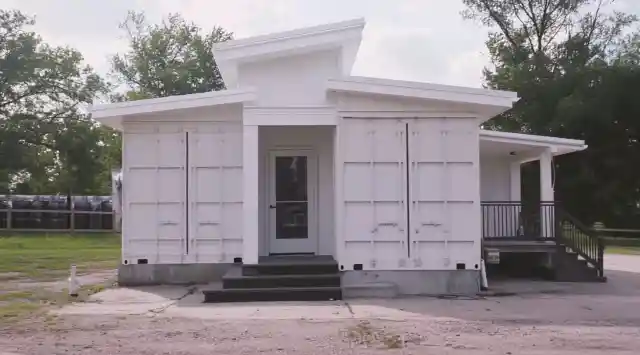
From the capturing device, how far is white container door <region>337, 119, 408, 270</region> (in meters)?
12.7

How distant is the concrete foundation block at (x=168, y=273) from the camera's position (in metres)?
13.8

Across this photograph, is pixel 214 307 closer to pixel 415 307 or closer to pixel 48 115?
pixel 415 307

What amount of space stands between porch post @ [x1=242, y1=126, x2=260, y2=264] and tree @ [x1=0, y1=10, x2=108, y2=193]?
26.7 meters

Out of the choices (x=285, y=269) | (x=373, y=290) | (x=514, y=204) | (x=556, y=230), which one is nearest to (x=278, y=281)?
(x=285, y=269)

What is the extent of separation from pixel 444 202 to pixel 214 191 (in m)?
4.30

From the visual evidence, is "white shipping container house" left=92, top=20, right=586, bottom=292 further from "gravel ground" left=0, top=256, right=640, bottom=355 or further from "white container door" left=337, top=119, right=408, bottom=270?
"gravel ground" left=0, top=256, right=640, bottom=355

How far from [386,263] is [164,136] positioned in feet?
15.7

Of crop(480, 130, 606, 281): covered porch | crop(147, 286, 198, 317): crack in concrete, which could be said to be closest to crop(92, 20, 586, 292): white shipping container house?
crop(147, 286, 198, 317): crack in concrete

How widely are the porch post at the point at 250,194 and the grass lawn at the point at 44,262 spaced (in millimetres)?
2897

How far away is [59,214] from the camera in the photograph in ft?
→ 117

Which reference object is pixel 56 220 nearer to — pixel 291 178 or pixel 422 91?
pixel 291 178

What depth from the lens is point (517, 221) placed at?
16.2m

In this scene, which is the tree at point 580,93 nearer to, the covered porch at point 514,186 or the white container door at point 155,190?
the covered porch at point 514,186

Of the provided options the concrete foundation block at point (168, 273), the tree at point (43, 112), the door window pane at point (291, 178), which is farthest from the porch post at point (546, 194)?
the tree at point (43, 112)
